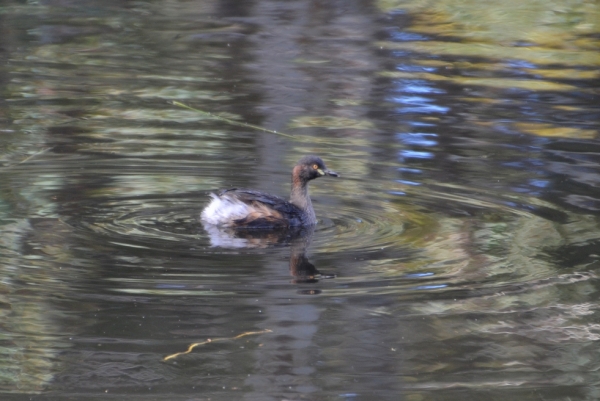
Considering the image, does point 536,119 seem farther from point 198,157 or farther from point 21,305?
point 21,305

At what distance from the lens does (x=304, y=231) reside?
8.13 metres

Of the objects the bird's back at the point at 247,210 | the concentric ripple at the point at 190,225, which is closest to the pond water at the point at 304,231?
the concentric ripple at the point at 190,225

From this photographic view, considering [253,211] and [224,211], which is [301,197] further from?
[224,211]

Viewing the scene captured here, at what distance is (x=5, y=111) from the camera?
11.7 metres

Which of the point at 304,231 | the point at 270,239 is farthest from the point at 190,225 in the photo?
the point at 304,231

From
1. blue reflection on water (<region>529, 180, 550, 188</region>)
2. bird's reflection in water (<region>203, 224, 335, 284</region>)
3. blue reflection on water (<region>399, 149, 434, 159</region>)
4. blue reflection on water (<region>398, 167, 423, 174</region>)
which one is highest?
bird's reflection in water (<region>203, 224, 335, 284</region>)

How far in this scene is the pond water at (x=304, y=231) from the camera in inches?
221

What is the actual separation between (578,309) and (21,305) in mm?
3133

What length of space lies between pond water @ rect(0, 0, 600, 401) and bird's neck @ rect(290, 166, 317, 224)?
0.45 feet

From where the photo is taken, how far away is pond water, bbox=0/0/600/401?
18.4 feet

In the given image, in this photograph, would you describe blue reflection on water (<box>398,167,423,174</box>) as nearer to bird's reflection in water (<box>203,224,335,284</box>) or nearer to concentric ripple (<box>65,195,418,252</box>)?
concentric ripple (<box>65,195,418,252</box>)

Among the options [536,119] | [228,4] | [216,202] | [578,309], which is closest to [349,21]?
[228,4]

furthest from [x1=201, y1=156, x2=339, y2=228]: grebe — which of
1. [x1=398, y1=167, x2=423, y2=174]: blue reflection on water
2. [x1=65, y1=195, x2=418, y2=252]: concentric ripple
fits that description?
[x1=398, y1=167, x2=423, y2=174]: blue reflection on water

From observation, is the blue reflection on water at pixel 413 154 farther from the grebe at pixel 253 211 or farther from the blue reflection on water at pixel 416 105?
the grebe at pixel 253 211
